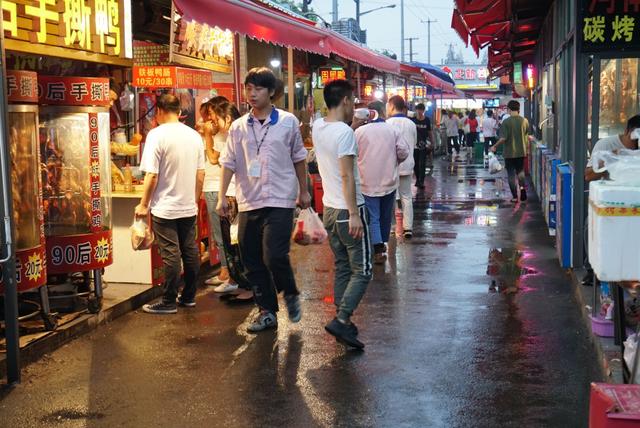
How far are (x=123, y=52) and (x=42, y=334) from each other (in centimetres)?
256

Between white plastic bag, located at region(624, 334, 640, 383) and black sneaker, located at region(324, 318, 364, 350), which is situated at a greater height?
white plastic bag, located at region(624, 334, 640, 383)

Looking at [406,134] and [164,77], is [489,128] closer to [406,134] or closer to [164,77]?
[406,134]

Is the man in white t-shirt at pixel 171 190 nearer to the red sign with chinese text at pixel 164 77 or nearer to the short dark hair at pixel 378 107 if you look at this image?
the red sign with chinese text at pixel 164 77

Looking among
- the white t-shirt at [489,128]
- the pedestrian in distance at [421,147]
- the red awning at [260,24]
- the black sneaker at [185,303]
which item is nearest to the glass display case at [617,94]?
the red awning at [260,24]

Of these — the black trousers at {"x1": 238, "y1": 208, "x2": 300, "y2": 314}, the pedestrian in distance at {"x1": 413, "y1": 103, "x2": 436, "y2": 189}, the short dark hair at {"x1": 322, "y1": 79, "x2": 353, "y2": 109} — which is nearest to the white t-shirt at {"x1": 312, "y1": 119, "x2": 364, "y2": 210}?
the short dark hair at {"x1": 322, "y1": 79, "x2": 353, "y2": 109}

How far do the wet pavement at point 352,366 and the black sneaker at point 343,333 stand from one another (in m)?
0.11

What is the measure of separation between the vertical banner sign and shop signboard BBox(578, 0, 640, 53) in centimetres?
→ 458

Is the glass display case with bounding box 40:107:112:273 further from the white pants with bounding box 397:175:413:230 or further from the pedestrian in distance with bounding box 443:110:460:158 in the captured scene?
the pedestrian in distance with bounding box 443:110:460:158

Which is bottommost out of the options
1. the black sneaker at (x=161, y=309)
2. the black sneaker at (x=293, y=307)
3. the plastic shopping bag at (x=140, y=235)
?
the black sneaker at (x=161, y=309)

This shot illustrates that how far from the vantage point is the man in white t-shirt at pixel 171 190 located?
777 centimetres

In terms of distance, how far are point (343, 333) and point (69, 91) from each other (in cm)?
298

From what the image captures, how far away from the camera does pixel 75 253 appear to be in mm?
7414

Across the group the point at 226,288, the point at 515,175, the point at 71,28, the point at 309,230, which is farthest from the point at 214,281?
→ the point at 515,175

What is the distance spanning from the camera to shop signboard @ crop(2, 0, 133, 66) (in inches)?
247
